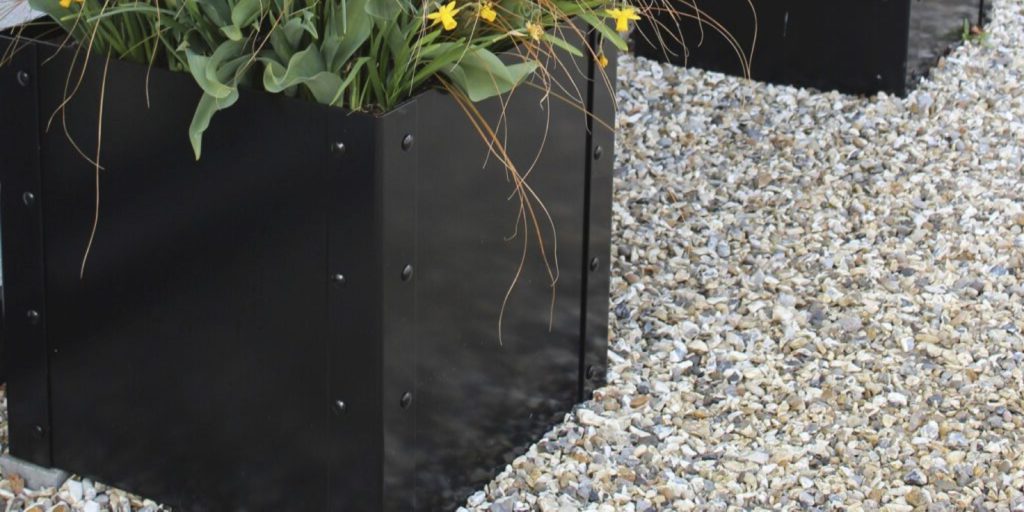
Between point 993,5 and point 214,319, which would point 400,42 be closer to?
point 214,319

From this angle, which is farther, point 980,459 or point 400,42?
point 980,459

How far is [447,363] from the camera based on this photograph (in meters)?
2.63

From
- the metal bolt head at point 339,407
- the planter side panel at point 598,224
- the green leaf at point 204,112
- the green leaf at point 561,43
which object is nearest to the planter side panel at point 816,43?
the planter side panel at point 598,224

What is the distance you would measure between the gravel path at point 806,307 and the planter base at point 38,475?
738 millimetres

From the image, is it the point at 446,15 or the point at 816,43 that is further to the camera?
the point at 816,43

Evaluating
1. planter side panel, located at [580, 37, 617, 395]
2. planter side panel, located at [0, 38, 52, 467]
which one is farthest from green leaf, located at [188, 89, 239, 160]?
planter side panel, located at [580, 37, 617, 395]

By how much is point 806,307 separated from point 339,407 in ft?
4.90

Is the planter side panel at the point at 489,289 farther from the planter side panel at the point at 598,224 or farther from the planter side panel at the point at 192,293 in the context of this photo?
the planter side panel at the point at 192,293

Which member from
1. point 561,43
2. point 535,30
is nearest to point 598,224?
point 561,43

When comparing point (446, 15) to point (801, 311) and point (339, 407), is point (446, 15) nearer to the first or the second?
point (339, 407)

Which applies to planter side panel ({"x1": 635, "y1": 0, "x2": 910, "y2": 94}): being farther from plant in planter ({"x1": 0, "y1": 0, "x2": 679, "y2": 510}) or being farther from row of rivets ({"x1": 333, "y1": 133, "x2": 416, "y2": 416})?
row of rivets ({"x1": 333, "y1": 133, "x2": 416, "y2": 416})

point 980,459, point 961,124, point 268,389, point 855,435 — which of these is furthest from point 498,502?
point 961,124

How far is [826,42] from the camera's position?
4.88 metres

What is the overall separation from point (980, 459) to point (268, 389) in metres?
1.39
